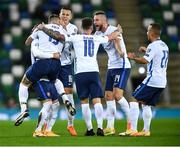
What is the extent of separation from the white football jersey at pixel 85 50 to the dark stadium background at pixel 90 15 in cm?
667

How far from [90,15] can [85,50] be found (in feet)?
31.5

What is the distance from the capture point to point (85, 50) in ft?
39.2

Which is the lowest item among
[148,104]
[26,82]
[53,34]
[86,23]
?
[148,104]

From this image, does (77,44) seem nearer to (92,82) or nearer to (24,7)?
(92,82)

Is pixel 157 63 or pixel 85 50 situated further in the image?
pixel 157 63

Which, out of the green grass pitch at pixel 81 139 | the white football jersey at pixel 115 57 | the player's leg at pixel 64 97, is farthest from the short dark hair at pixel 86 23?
the green grass pitch at pixel 81 139

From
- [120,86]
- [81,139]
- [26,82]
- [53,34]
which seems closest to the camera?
[81,139]

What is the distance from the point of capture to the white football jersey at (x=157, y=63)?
12.0 meters

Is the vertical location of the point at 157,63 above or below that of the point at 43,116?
above

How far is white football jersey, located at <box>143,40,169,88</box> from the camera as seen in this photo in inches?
474

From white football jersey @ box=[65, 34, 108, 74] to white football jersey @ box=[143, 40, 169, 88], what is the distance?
0.83 meters

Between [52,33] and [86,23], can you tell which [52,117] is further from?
[86,23]

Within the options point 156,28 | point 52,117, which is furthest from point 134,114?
point 156,28

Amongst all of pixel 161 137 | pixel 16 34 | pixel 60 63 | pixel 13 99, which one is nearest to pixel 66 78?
pixel 60 63
